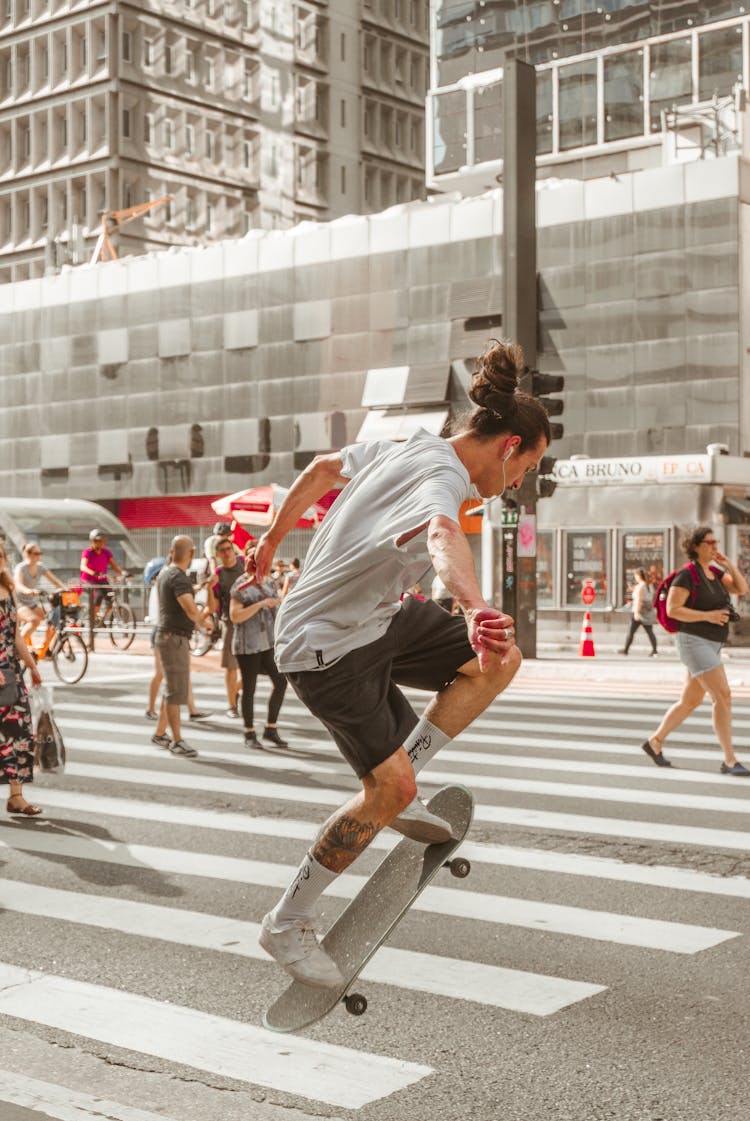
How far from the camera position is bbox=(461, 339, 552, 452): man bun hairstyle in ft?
13.3

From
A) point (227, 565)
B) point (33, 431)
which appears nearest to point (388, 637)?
point (227, 565)

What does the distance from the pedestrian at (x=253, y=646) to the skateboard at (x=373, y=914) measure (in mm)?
8565

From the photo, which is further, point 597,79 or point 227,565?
point 597,79

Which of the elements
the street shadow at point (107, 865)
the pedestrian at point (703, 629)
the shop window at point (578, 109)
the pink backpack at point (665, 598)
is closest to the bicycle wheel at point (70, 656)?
the pink backpack at point (665, 598)

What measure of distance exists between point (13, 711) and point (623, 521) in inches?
977

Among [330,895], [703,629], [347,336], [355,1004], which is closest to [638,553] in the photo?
[347,336]

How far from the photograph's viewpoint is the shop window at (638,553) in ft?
106

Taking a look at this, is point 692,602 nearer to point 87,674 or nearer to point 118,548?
point 87,674

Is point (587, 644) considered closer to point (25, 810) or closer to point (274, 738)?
point (274, 738)

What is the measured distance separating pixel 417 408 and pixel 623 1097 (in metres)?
39.0

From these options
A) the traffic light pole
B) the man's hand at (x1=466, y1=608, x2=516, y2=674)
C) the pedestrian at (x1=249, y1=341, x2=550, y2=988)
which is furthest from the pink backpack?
the traffic light pole

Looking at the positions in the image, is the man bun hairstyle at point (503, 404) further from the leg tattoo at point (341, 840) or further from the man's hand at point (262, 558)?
the leg tattoo at point (341, 840)

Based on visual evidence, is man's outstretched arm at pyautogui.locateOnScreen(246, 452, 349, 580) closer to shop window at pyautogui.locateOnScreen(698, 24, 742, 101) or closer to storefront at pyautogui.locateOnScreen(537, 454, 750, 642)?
storefront at pyautogui.locateOnScreen(537, 454, 750, 642)

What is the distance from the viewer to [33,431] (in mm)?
53906
